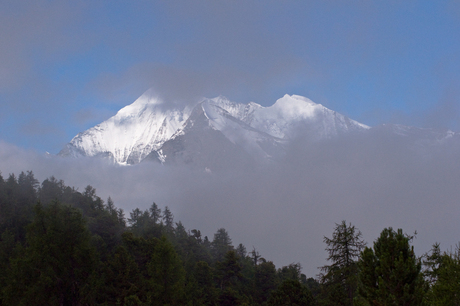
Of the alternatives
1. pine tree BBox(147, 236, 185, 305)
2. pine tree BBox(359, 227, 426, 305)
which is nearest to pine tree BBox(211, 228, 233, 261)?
pine tree BBox(147, 236, 185, 305)

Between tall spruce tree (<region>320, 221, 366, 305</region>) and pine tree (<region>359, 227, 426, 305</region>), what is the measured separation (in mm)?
10429

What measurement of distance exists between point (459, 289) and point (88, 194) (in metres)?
98.4

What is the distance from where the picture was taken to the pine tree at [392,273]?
19.9 m

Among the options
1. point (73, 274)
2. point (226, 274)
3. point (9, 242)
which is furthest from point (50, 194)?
point (73, 274)

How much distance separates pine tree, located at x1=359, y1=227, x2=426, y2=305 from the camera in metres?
19.9

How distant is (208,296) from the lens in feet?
176

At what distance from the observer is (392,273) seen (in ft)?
66.4

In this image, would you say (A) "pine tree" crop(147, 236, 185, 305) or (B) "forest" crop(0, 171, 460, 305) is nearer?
(B) "forest" crop(0, 171, 460, 305)

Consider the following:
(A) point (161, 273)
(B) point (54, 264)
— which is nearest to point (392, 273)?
(A) point (161, 273)

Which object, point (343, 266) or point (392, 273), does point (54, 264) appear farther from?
point (392, 273)

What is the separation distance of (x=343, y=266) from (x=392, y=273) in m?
13.3

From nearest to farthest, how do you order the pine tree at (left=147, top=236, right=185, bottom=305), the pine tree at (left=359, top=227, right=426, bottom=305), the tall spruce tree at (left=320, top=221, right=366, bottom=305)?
the pine tree at (left=359, top=227, right=426, bottom=305) → the tall spruce tree at (left=320, top=221, right=366, bottom=305) → the pine tree at (left=147, top=236, right=185, bottom=305)

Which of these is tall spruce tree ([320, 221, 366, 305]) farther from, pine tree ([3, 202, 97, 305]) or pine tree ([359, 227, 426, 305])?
pine tree ([3, 202, 97, 305])

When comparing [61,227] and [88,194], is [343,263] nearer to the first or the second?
[61,227]
